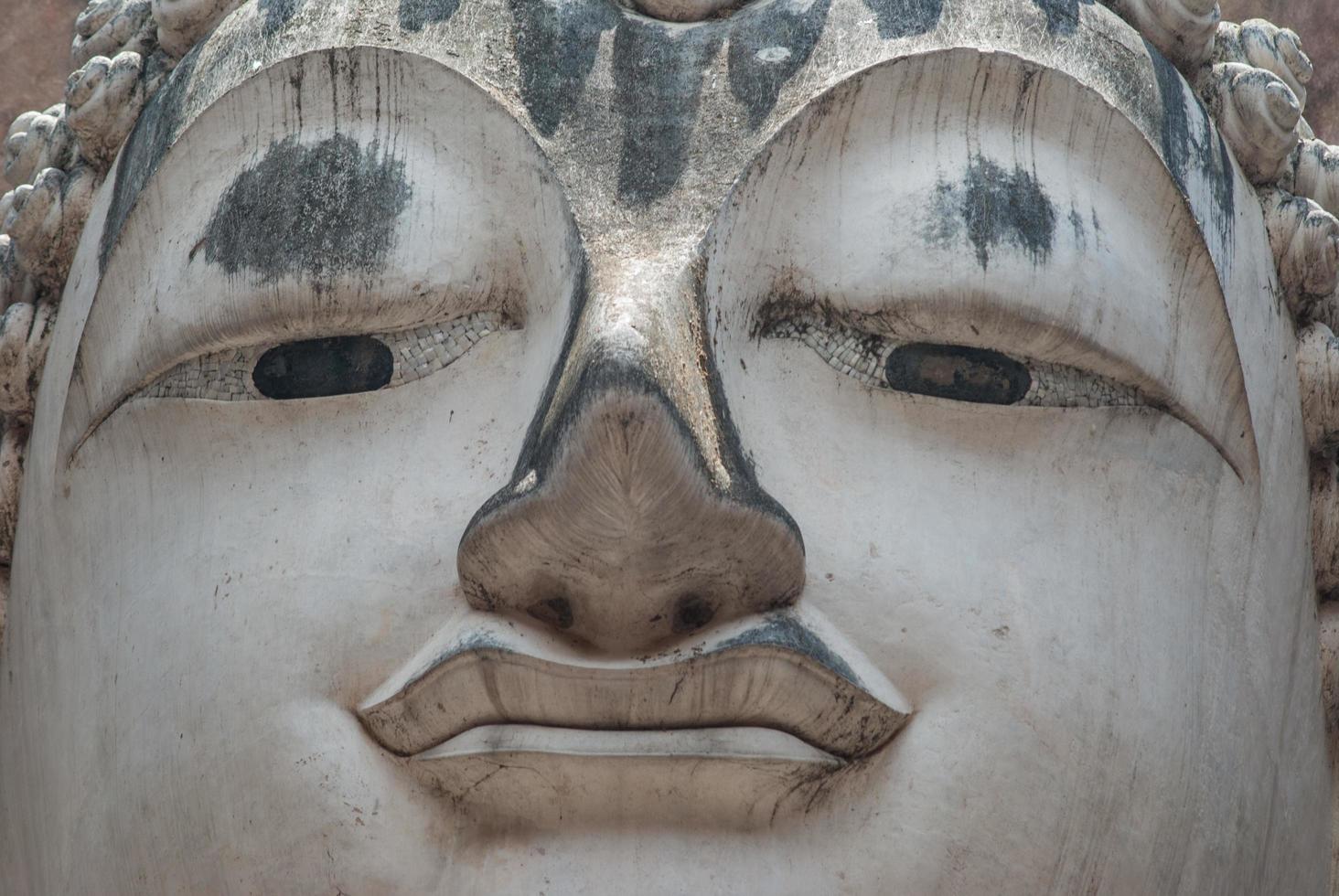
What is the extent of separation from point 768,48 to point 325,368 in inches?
23.5

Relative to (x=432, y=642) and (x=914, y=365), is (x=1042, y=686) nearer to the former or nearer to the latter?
(x=914, y=365)

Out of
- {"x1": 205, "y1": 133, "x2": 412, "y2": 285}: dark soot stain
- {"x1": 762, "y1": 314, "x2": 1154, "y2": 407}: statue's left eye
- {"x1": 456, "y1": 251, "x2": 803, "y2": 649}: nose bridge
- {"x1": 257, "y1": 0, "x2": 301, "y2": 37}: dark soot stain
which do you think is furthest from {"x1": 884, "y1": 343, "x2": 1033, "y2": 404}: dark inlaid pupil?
{"x1": 257, "y1": 0, "x2": 301, "y2": 37}: dark soot stain

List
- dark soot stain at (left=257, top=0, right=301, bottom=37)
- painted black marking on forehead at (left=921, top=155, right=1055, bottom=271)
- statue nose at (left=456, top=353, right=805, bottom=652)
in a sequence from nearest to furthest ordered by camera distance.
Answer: statue nose at (left=456, top=353, right=805, bottom=652), painted black marking on forehead at (left=921, top=155, right=1055, bottom=271), dark soot stain at (left=257, top=0, right=301, bottom=37)

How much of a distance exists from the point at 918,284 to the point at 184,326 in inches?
31.3

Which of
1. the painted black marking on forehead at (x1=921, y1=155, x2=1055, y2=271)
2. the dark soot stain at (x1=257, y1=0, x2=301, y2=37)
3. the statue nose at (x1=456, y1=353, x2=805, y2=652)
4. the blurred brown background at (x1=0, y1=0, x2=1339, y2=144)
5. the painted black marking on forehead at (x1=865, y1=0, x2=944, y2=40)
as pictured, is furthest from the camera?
the blurred brown background at (x1=0, y1=0, x2=1339, y2=144)

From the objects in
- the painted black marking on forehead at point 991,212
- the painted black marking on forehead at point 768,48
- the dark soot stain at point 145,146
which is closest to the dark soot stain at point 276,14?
the dark soot stain at point 145,146

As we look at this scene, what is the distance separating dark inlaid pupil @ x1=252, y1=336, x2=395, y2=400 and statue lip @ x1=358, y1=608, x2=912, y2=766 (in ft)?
1.13

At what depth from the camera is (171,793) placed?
215cm

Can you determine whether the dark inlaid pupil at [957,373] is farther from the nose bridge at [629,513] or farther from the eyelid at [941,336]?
the nose bridge at [629,513]

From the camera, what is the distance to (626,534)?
78.5 inches

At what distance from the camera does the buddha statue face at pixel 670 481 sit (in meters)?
2.04

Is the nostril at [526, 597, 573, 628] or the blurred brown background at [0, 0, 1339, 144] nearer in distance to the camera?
the nostril at [526, 597, 573, 628]

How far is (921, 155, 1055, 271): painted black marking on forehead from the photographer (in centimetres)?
221

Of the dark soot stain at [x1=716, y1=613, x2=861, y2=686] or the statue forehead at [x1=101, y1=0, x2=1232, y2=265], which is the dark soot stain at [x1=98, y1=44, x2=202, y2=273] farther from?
the dark soot stain at [x1=716, y1=613, x2=861, y2=686]
